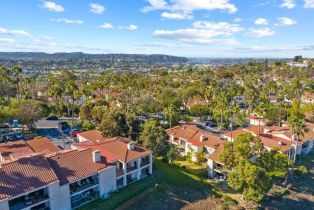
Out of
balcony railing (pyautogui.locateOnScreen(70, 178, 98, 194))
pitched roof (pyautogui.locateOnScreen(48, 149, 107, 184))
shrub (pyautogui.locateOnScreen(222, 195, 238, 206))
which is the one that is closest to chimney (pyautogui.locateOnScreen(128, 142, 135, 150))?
pitched roof (pyautogui.locateOnScreen(48, 149, 107, 184))

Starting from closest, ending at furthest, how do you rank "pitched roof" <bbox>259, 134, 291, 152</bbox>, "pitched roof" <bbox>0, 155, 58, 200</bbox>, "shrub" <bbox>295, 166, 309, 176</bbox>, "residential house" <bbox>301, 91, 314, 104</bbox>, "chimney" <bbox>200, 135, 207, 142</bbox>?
"pitched roof" <bbox>0, 155, 58, 200</bbox> < "shrub" <bbox>295, 166, 309, 176</bbox> < "pitched roof" <bbox>259, 134, 291, 152</bbox> < "chimney" <bbox>200, 135, 207, 142</bbox> < "residential house" <bbox>301, 91, 314, 104</bbox>

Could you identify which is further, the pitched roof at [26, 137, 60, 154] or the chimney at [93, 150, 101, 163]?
the pitched roof at [26, 137, 60, 154]

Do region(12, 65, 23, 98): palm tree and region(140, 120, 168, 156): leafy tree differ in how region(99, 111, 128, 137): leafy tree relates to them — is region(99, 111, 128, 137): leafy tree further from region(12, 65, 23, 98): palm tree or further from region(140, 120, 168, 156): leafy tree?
region(12, 65, 23, 98): palm tree

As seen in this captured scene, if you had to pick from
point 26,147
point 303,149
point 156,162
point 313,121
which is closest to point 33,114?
point 26,147

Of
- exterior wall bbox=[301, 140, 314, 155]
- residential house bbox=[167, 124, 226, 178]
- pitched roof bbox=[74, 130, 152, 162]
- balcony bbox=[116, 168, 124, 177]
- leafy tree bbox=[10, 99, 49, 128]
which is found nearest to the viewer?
balcony bbox=[116, 168, 124, 177]

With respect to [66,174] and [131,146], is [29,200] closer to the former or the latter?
[66,174]

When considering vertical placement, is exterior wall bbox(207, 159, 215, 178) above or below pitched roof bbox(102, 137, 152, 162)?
below

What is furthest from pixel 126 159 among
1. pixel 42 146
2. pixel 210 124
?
pixel 210 124
